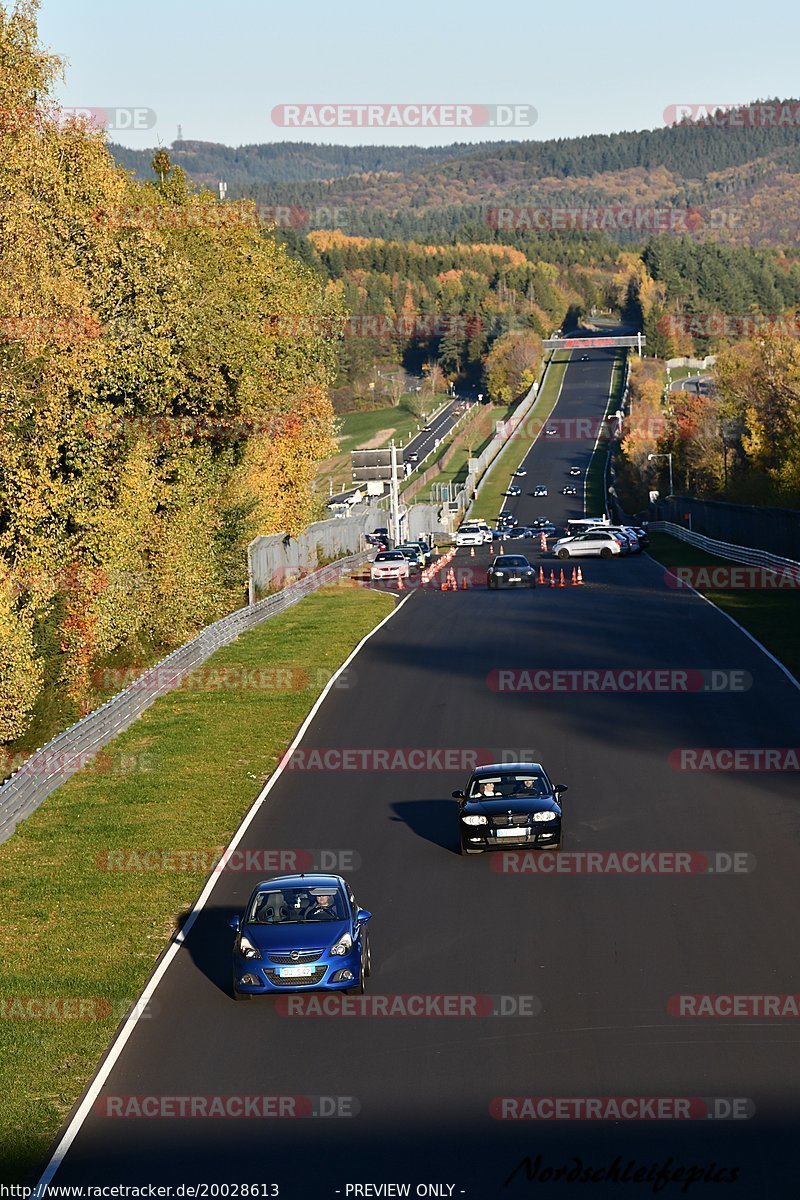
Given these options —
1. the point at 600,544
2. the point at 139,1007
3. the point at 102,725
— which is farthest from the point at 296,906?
the point at 600,544

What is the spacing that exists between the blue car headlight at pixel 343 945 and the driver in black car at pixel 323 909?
1.24 feet

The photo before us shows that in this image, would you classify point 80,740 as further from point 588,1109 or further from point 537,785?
point 588,1109

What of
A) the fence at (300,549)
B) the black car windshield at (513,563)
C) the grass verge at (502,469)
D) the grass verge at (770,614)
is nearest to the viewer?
the grass verge at (770,614)

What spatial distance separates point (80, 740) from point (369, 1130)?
2119 cm

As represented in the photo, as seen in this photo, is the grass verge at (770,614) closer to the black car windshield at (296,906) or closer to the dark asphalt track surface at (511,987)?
the dark asphalt track surface at (511,987)

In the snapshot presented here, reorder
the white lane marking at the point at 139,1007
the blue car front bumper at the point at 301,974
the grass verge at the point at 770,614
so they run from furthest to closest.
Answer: the grass verge at the point at 770,614 → the blue car front bumper at the point at 301,974 → the white lane marking at the point at 139,1007

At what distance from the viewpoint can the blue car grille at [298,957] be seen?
17.3m

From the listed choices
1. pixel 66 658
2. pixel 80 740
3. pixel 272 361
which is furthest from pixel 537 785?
pixel 272 361

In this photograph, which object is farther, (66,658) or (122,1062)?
(66,658)

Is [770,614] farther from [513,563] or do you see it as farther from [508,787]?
[508,787]

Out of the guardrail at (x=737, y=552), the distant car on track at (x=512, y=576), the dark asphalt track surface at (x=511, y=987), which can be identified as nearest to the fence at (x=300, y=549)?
the distant car on track at (x=512, y=576)

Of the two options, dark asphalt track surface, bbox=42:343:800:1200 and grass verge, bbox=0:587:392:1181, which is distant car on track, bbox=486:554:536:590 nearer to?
grass verge, bbox=0:587:392:1181

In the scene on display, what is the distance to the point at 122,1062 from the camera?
16219 millimetres

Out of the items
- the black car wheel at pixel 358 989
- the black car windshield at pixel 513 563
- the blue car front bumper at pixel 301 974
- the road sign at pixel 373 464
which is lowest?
the black car windshield at pixel 513 563
